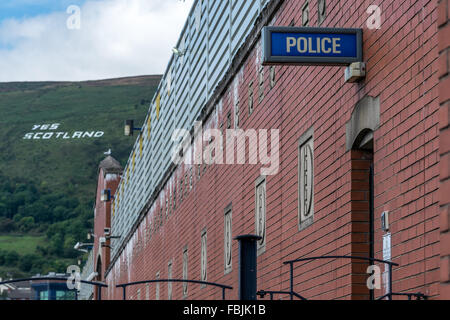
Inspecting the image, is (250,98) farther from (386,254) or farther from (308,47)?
(386,254)

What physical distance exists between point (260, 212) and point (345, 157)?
14.6 ft

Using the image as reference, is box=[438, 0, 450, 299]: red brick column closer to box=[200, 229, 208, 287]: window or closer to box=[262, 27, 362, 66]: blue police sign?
box=[262, 27, 362, 66]: blue police sign

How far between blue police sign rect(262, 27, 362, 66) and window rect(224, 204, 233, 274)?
731 centimetres

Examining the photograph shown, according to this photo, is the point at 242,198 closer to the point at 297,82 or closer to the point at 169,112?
the point at 297,82

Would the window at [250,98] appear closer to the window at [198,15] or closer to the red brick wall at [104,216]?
the window at [198,15]

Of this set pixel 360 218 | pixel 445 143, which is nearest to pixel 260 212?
pixel 360 218

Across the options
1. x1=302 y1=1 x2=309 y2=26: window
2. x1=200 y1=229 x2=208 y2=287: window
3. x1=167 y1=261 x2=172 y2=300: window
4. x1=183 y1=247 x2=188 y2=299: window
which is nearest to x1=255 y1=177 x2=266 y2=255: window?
x1=302 y1=1 x2=309 y2=26: window

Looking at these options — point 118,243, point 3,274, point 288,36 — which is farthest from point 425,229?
point 3,274

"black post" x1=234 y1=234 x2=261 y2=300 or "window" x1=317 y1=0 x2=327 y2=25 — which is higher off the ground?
"window" x1=317 y1=0 x2=327 y2=25

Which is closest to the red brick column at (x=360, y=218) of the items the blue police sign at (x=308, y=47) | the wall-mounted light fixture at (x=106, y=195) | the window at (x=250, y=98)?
the blue police sign at (x=308, y=47)

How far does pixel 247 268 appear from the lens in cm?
933

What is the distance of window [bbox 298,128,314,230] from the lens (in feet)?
38.3

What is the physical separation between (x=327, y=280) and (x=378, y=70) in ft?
8.38

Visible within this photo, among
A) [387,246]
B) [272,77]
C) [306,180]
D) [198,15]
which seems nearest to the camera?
[387,246]
